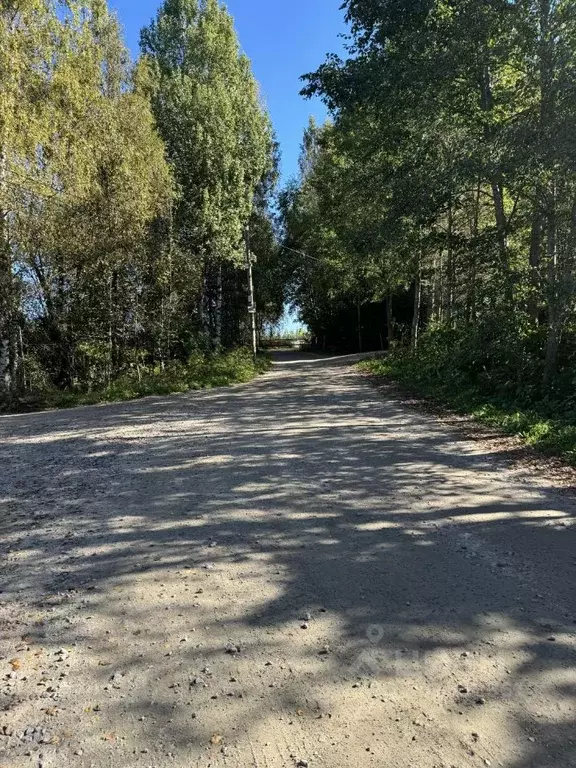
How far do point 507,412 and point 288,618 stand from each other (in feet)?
25.2

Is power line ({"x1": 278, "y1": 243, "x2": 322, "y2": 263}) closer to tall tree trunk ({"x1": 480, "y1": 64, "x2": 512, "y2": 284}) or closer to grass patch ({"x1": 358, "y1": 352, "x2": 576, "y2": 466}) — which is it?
tall tree trunk ({"x1": 480, "y1": 64, "x2": 512, "y2": 284})

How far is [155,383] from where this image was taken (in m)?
16.1

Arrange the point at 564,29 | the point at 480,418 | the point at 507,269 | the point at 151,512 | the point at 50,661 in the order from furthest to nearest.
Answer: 1. the point at 507,269
2. the point at 480,418
3. the point at 564,29
4. the point at 151,512
5. the point at 50,661

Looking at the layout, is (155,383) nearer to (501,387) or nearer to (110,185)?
(110,185)

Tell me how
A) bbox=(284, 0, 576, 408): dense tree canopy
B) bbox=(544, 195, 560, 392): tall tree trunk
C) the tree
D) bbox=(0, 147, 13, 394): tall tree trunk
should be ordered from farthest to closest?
the tree, bbox=(0, 147, 13, 394): tall tree trunk, bbox=(544, 195, 560, 392): tall tree trunk, bbox=(284, 0, 576, 408): dense tree canopy

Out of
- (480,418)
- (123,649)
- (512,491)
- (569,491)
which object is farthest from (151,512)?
(480,418)

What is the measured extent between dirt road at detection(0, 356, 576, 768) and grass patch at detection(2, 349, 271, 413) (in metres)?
8.05

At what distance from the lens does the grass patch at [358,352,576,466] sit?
7.53 m

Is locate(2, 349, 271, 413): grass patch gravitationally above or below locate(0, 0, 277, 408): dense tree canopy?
below

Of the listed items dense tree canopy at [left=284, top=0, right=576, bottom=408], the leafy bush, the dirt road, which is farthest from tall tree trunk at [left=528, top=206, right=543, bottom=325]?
the dirt road

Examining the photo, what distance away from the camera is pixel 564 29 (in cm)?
897

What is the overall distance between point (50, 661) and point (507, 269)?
1121 centimetres

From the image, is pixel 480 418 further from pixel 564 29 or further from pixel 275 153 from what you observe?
pixel 275 153

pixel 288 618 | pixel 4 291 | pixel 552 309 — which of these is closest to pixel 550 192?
pixel 552 309
